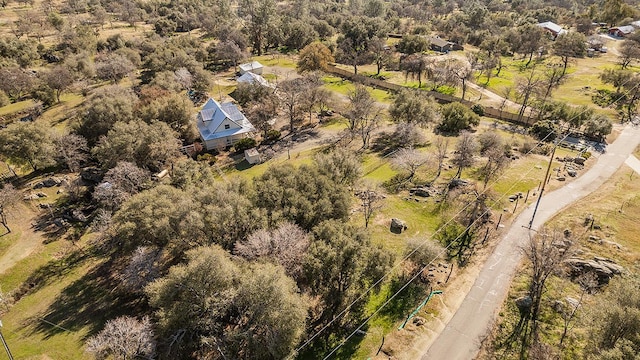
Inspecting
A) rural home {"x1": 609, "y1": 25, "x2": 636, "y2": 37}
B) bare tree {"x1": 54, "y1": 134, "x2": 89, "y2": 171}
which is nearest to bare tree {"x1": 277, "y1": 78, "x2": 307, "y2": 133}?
bare tree {"x1": 54, "y1": 134, "x2": 89, "y2": 171}

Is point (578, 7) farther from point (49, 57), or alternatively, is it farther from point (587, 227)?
point (49, 57)

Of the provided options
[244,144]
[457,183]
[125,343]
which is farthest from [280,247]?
[244,144]

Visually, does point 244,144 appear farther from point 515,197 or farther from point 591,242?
point 591,242

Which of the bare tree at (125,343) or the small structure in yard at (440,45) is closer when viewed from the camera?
the bare tree at (125,343)

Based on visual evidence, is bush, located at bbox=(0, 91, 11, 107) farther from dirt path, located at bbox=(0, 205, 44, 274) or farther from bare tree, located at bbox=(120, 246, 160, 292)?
bare tree, located at bbox=(120, 246, 160, 292)

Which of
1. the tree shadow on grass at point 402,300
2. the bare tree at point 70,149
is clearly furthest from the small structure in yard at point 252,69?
the tree shadow on grass at point 402,300

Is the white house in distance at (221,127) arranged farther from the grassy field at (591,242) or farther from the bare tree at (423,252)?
the grassy field at (591,242)

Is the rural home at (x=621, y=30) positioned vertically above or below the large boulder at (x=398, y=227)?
above
